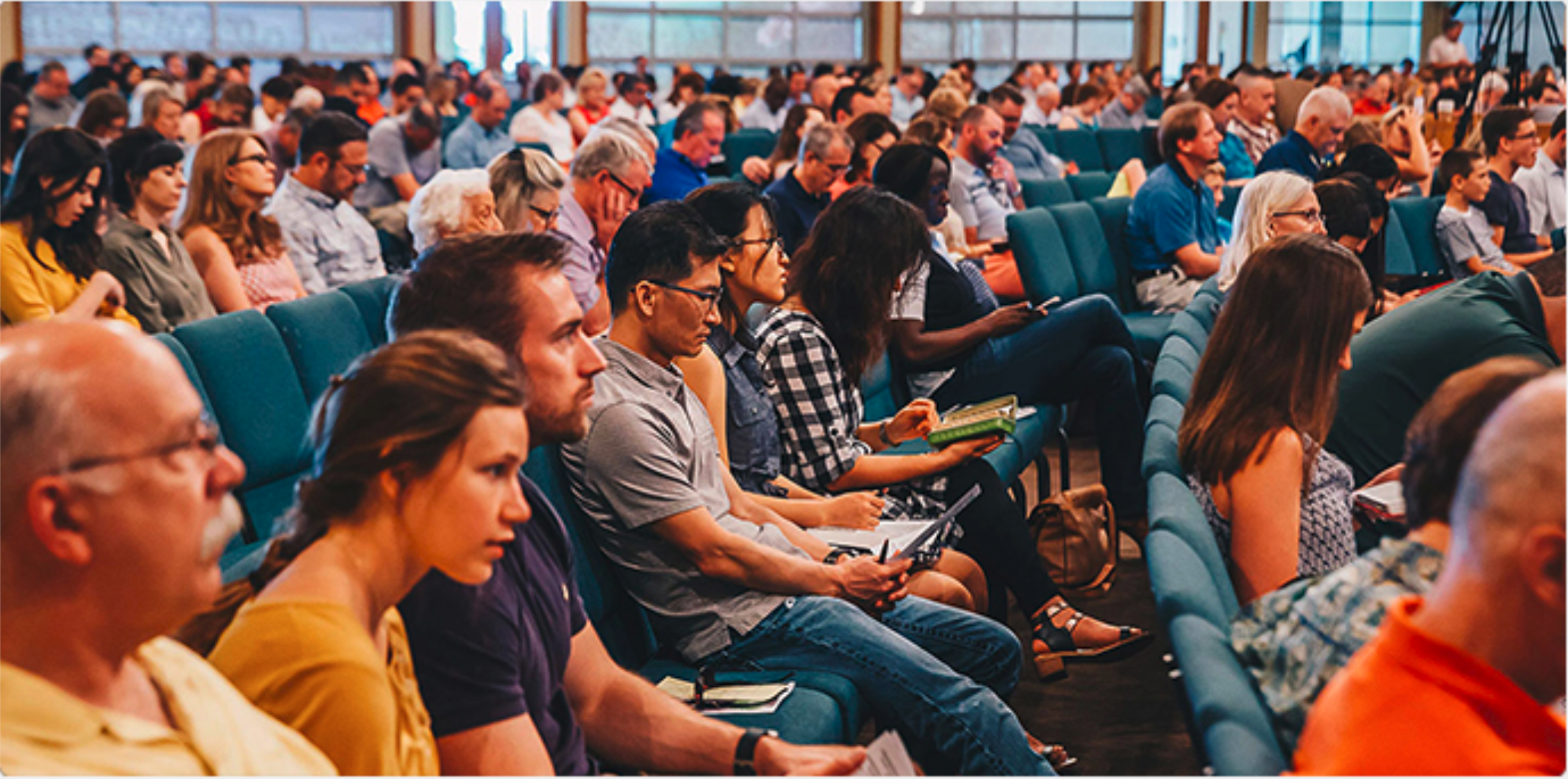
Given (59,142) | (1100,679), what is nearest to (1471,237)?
(1100,679)

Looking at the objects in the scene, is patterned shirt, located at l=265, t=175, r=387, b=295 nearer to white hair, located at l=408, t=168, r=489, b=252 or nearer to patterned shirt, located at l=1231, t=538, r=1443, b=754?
white hair, located at l=408, t=168, r=489, b=252

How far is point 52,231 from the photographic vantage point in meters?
4.18

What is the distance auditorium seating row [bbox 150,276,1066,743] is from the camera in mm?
2365

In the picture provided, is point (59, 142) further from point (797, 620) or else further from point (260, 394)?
point (797, 620)

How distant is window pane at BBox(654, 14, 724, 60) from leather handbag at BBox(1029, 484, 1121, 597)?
15.7 m

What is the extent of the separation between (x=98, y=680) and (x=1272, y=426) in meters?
1.79

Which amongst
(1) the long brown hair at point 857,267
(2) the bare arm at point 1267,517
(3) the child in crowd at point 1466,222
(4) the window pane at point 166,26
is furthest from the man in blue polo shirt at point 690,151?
(4) the window pane at point 166,26

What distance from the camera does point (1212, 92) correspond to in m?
8.13

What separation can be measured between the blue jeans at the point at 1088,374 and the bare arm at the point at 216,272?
2.37 metres

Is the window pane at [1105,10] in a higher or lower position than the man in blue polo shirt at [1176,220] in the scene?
higher

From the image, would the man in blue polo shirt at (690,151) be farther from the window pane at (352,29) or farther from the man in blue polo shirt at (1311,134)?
the window pane at (352,29)

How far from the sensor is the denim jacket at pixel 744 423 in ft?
10.0

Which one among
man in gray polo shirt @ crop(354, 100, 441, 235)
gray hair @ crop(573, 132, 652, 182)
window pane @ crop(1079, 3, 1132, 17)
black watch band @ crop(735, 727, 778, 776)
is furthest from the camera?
window pane @ crop(1079, 3, 1132, 17)

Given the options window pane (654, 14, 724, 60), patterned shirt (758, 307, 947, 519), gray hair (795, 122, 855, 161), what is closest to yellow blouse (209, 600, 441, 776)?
patterned shirt (758, 307, 947, 519)
